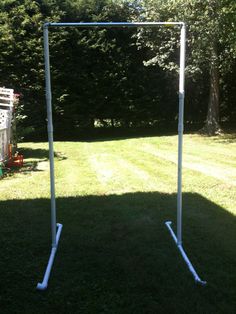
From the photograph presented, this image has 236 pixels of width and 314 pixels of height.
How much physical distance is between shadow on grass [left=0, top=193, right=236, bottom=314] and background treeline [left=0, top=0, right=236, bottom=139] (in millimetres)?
7321

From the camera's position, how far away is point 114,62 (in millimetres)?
14133

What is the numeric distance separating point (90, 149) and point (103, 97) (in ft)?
11.8

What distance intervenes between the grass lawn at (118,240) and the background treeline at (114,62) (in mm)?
5512

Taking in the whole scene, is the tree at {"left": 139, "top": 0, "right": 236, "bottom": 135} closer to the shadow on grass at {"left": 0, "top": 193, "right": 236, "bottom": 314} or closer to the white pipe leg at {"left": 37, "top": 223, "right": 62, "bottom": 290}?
the shadow on grass at {"left": 0, "top": 193, "right": 236, "bottom": 314}

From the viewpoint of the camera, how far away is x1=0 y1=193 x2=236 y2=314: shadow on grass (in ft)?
10.2

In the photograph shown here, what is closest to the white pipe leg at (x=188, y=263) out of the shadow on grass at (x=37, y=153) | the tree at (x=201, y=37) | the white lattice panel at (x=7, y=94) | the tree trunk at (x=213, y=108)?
the shadow on grass at (x=37, y=153)

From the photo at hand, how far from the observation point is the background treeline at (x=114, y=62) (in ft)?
41.1

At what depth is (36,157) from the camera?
939cm

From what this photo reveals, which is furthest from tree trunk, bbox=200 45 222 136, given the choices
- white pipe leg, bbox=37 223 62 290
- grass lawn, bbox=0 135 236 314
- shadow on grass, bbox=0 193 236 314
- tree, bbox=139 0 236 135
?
white pipe leg, bbox=37 223 62 290

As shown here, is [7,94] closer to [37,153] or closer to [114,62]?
[37,153]

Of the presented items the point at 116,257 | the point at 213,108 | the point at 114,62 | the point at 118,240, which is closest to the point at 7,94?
the point at 114,62

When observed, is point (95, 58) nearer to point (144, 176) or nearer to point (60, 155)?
point (60, 155)

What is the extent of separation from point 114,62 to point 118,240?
35.1ft

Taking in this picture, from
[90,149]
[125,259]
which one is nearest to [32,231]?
[125,259]
